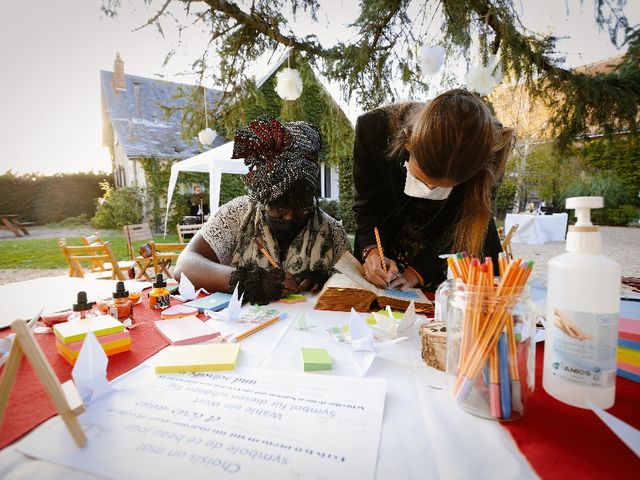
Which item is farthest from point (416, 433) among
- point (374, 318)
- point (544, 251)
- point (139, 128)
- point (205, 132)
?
point (139, 128)

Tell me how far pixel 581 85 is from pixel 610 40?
42 cm

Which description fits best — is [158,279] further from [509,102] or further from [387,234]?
[509,102]

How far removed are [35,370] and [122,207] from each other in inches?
545

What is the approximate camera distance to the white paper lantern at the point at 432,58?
9.14 ft

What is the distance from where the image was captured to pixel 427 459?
1.91 ft

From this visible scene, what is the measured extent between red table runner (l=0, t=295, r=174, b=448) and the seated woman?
429mm

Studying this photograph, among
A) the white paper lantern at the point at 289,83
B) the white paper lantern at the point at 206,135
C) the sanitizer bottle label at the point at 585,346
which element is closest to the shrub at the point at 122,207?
the white paper lantern at the point at 206,135

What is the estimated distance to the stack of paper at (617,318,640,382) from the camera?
2.85 ft

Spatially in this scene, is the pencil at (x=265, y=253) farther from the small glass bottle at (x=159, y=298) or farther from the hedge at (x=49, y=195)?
the hedge at (x=49, y=195)

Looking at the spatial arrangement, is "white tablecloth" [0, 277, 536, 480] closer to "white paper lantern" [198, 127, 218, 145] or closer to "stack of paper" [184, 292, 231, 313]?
"stack of paper" [184, 292, 231, 313]

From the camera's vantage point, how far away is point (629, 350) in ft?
3.09

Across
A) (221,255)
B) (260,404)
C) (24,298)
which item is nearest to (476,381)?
(260,404)

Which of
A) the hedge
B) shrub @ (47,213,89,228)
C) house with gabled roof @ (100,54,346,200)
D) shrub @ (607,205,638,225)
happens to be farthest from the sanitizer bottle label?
the hedge

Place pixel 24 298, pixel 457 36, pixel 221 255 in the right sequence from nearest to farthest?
1. pixel 24 298
2. pixel 221 255
3. pixel 457 36
